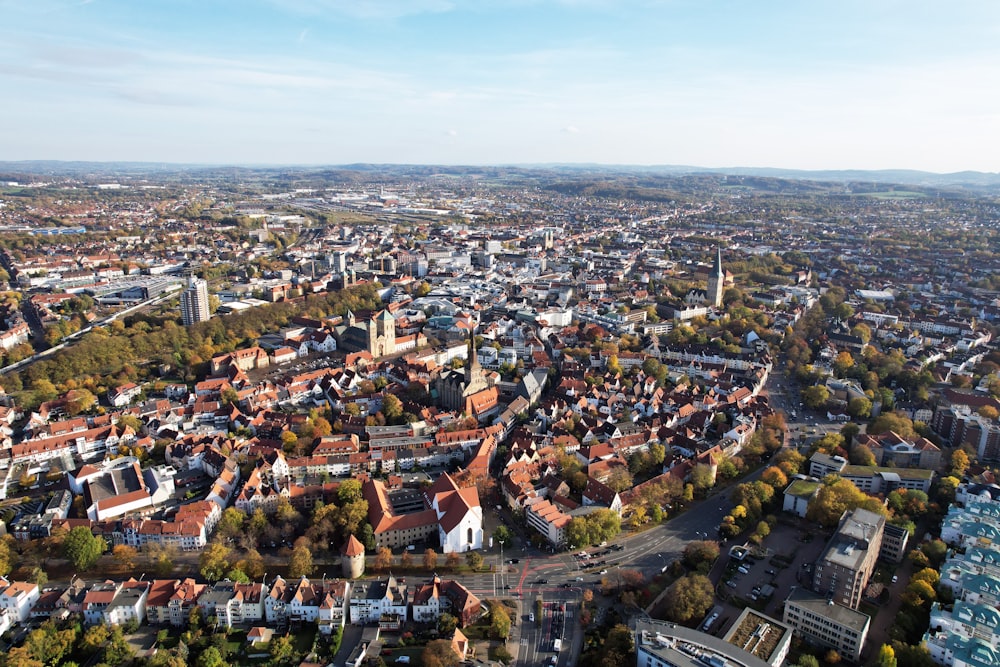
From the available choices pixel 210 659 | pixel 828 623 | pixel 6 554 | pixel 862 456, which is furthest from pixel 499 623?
pixel 862 456

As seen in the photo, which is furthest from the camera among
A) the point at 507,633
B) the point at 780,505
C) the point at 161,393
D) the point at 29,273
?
the point at 29,273

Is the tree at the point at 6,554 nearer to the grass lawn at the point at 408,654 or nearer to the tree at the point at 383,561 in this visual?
the tree at the point at 383,561

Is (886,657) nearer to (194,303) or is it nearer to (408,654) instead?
(408,654)

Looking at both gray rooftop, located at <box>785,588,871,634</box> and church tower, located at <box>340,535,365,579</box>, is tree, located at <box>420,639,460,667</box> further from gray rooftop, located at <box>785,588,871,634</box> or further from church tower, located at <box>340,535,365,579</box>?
gray rooftop, located at <box>785,588,871,634</box>

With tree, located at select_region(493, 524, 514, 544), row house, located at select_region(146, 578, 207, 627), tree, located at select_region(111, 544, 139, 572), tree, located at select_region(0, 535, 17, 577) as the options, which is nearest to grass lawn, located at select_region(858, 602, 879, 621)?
tree, located at select_region(493, 524, 514, 544)

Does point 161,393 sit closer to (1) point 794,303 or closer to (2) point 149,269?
(2) point 149,269

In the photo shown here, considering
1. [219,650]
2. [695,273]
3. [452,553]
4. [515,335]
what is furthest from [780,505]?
[695,273]
